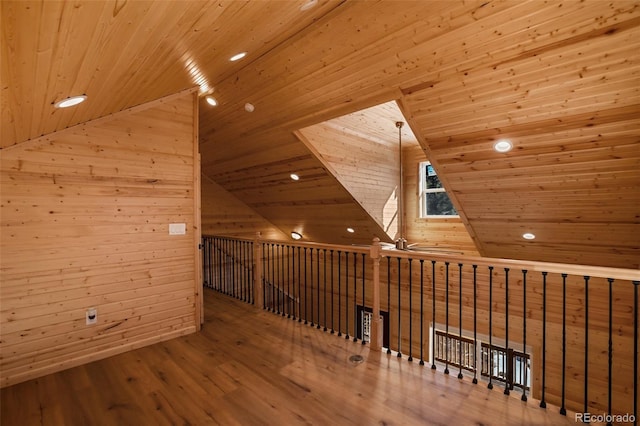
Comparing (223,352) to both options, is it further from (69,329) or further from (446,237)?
(446,237)

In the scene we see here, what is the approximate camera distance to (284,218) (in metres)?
7.86

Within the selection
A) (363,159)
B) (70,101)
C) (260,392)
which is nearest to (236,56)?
(70,101)

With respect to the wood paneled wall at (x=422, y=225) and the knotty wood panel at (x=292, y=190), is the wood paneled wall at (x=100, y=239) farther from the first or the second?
the wood paneled wall at (x=422, y=225)

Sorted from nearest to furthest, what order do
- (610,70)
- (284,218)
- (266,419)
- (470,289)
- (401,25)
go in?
(266,419)
(610,70)
(401,25)
(470,289)
(284,218)

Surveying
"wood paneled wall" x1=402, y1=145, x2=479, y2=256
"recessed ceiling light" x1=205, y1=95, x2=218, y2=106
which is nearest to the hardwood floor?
"recessed ceiling light" x1=205, y1=95, x2=218, y2=106

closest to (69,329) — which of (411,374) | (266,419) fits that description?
(266,419)

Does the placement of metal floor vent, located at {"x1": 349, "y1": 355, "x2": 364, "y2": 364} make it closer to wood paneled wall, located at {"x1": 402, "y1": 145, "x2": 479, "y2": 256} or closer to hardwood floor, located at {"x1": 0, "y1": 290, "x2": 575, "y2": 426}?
hardwood floor, located at {"x1": 0, "y1": 290, "x2": 575, "y2": 426}

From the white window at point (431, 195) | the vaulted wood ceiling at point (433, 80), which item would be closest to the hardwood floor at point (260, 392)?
the vaulted wood ceiling at point (433, 80)

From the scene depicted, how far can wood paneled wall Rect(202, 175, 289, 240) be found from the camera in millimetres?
7199

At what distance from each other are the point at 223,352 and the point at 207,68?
2.87 m

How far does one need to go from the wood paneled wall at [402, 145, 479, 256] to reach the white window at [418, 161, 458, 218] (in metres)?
0.10

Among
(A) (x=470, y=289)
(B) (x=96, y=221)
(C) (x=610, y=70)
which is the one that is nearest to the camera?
(C) (x=610, y=70)

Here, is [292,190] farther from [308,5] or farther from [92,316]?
[308,5]

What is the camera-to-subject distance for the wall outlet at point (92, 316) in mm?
3143
